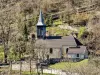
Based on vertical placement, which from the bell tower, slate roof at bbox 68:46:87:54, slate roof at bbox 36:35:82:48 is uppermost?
the bell tower

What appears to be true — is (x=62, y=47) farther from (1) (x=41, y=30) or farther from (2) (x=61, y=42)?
(1) (x=41, y=30)

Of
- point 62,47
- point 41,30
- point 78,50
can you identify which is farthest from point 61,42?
point 41,30

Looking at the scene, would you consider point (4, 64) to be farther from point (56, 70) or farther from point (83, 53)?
point (83, 53)

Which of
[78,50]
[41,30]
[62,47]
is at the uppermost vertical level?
[41,30]

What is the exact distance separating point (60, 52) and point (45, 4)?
23.2m

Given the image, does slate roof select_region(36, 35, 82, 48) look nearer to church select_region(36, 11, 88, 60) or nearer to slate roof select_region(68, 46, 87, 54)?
church select_region(36, 11, 88, 60)

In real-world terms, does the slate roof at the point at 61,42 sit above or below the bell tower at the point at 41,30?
below

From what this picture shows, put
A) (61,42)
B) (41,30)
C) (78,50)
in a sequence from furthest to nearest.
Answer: (41,30)
(61,42)
(78,50)

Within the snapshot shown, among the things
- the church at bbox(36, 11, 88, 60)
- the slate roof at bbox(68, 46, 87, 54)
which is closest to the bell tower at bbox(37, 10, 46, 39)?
the church at bbox(36, 11, 88, 60)

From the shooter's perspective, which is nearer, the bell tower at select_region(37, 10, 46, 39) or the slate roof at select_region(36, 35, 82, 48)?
the slate roof at select_region(36, 35, 82, 48)

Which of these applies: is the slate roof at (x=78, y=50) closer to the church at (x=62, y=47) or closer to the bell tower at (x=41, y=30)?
the church at (x=62, y=47)

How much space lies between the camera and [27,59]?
37.6m

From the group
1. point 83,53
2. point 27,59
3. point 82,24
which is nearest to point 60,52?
point 83,53

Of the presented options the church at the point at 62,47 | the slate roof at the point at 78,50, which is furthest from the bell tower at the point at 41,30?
the slate roof at the point at 78,50
